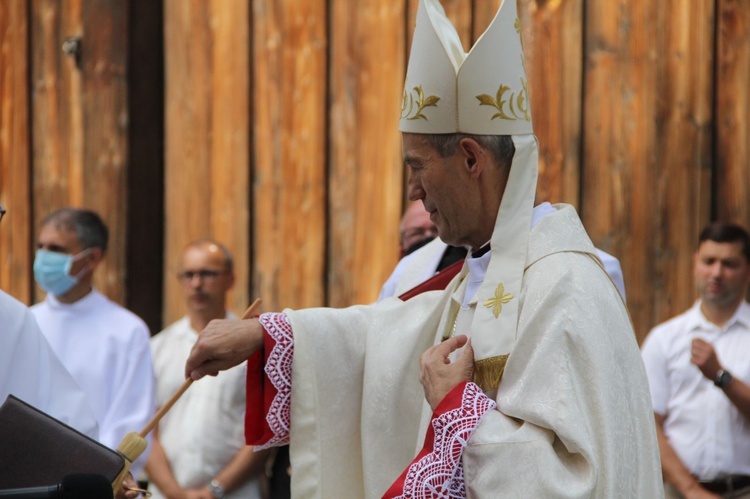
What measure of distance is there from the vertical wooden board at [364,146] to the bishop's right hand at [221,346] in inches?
100

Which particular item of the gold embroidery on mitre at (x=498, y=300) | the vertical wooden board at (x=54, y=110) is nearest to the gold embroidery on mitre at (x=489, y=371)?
the gold embroidery on mitre at (x=498, y=300)

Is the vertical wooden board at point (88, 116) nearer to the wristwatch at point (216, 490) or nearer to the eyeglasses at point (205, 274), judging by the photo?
the eyeglasses at point (205, 274)

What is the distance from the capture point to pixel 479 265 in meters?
3.26

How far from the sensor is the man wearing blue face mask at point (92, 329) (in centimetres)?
560

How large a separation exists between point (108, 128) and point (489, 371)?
3.95 metres

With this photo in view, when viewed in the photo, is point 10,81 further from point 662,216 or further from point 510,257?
point 510,257

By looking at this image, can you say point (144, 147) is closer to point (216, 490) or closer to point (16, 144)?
point (16, 144)

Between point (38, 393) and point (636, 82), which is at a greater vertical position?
point (636, 82)

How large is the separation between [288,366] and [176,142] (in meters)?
3.14

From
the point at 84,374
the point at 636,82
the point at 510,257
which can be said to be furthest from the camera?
the point at 84,374

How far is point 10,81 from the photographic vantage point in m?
6.75

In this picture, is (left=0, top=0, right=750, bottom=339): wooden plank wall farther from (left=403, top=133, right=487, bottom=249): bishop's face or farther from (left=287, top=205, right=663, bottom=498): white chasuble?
(left=403, top=133, right=487, bottom=249): bishop's face

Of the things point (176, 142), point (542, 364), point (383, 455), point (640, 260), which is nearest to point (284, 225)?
point (176, 142)

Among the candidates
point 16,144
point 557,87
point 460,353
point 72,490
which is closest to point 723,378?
point 557,87
